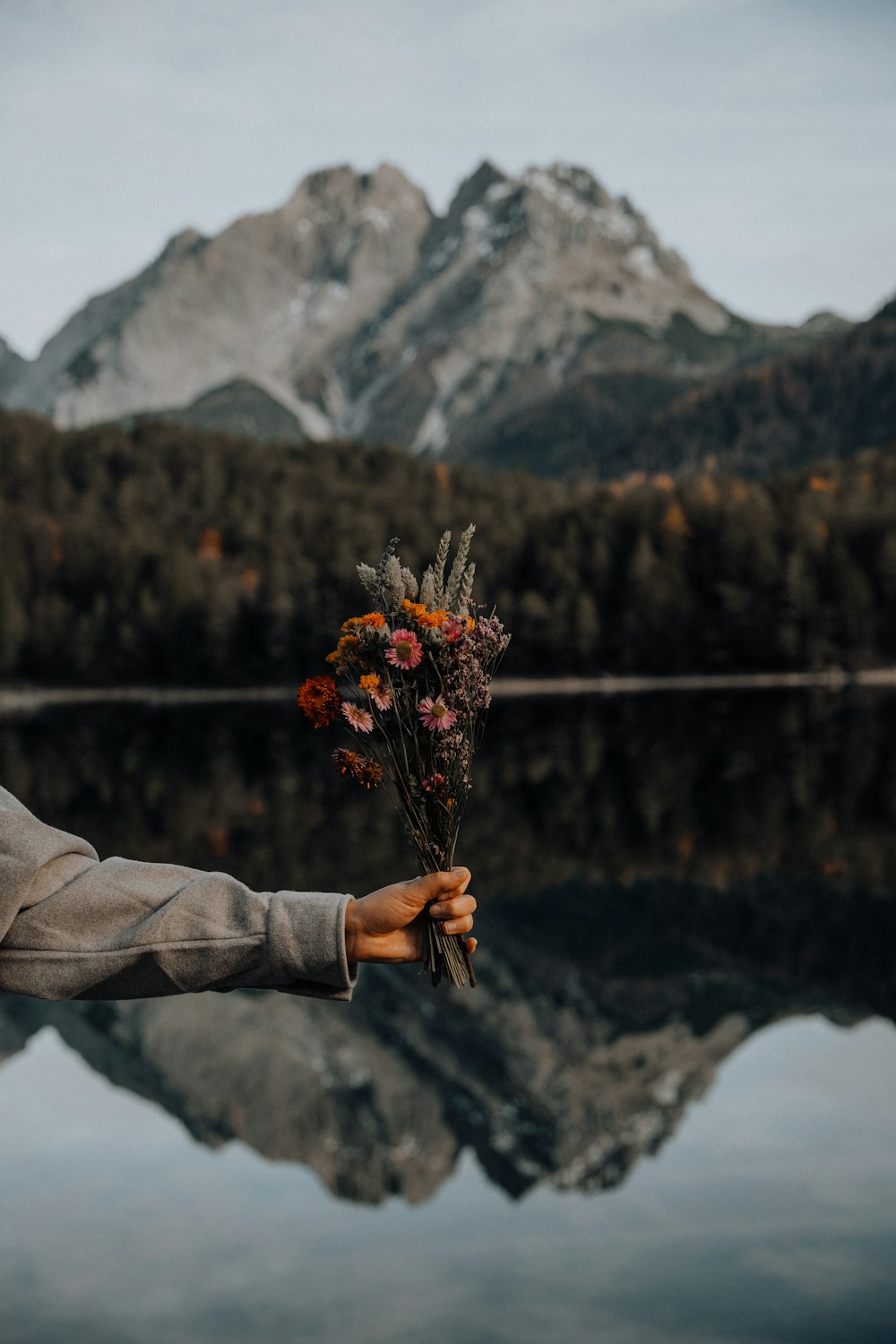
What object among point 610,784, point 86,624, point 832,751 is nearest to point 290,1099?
point 610,784

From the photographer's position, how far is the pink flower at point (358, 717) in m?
3.94

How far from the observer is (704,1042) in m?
12.8

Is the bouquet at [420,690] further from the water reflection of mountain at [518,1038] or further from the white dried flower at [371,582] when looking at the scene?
the water reflection of mountain at [518,1038]

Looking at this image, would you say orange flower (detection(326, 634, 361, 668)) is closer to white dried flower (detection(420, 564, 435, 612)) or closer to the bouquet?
the bouquet

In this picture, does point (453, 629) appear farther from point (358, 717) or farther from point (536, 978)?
point (536, 978)

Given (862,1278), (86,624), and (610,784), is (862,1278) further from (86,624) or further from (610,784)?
(86,624)

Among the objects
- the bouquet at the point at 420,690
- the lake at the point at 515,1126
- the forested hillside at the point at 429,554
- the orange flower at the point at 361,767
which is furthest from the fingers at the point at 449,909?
the forested hillside at the point at 429,554

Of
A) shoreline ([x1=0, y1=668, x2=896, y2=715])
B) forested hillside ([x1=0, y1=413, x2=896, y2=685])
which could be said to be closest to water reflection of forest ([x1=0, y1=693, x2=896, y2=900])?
shoreline ([x1=0, y1=668, x2=896, y2=715])

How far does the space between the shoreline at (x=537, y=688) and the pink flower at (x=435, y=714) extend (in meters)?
88.1

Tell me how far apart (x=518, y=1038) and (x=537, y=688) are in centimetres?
9644

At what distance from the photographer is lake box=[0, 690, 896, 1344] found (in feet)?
25.6

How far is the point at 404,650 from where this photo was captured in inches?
154

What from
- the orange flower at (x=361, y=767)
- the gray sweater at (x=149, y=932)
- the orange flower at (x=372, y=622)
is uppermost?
the orange flower at (x=372, y=622)

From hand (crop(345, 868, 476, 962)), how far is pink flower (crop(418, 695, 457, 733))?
53 centimetres
